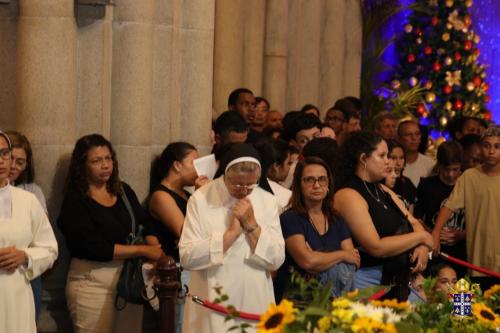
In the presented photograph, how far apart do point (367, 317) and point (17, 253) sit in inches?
116

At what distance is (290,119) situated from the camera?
10336 millimetres

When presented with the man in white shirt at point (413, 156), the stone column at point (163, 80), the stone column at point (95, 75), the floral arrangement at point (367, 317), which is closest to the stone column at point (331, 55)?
the man in white shirt at point (413, 156)

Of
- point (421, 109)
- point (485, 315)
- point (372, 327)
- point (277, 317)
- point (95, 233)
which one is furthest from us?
point (421, 109)

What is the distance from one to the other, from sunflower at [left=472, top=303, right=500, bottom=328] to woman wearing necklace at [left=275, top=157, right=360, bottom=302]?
2667 millimetres

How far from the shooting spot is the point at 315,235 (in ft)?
24.6

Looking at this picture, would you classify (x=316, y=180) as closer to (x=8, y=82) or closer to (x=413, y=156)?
(x=8, y=82)

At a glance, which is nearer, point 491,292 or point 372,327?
point 372,327

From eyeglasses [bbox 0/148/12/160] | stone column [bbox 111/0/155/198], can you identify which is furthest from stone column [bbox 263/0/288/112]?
eyeglasses [bbox 0/148/12/160]

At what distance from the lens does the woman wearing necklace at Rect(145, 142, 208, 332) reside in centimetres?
810

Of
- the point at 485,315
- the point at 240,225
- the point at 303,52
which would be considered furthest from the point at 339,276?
the point at 303,52

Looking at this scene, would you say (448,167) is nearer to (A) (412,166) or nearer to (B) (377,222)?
(A) (412,166)

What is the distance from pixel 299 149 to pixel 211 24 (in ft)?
4.92

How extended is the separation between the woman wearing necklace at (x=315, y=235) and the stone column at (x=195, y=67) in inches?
57.5

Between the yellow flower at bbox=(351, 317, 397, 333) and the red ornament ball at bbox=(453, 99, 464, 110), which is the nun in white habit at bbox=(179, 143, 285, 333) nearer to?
the yellow flower at bbox=(351, 317, 397, 333)
